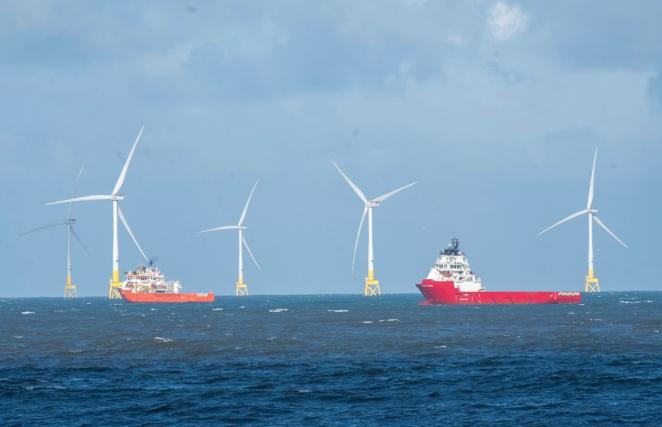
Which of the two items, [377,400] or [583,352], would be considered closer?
[377,400]

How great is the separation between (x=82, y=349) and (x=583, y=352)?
4551 cm

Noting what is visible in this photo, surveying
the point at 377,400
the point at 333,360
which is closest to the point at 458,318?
the point at 333,360

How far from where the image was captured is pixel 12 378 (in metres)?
72.9

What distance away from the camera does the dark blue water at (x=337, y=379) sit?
189 feet

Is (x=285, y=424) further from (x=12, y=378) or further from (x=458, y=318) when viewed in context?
(x=458, y=318)

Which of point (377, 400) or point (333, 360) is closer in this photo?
point (377, 400)

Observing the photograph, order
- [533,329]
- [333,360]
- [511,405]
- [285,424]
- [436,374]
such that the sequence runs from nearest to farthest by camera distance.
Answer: [285,424]
[511,405]
[436,374]
[333,360]
[533,329]

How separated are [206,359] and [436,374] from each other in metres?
21.6

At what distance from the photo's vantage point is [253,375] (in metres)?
74.7

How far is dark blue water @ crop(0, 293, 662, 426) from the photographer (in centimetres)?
5750

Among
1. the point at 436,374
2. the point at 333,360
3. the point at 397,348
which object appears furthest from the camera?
the point at 397,348

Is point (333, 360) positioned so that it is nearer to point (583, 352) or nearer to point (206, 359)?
point (206, 359)

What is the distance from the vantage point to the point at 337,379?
71938 mm

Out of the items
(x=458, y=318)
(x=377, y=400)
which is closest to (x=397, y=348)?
(x=377, y=400)
